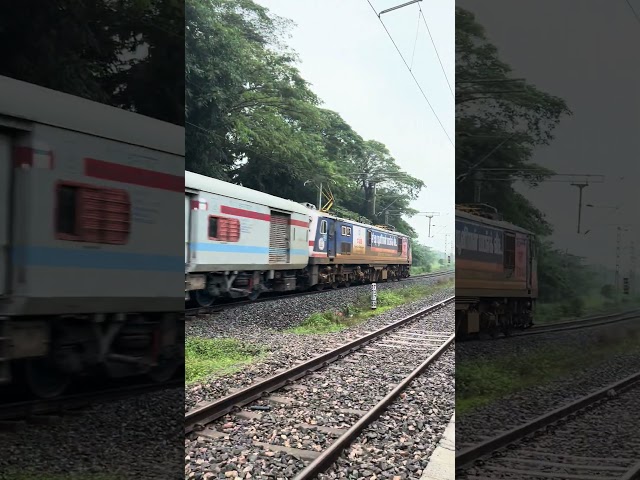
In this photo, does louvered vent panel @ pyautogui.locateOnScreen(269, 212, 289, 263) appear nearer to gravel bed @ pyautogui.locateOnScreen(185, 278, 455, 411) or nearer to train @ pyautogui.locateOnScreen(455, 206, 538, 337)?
gravel bed @ pyautogui.locateOnScreen(185, 278, 455, 411)

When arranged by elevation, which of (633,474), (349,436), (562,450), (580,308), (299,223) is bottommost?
(349,436)

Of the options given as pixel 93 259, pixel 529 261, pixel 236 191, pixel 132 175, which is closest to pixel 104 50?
pixel 132 175

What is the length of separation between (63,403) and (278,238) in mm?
3654

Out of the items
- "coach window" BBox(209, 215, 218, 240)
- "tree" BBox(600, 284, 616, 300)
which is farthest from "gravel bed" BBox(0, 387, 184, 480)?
"tree" BBox(600, 284, 616, 300)

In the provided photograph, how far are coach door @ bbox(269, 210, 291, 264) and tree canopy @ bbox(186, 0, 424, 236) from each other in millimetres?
307

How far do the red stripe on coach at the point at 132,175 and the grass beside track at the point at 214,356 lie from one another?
1.97 m

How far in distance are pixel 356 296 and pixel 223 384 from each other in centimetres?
323

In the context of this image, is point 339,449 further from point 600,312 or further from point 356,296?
point 356,296

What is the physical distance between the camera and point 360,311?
7.45 meters

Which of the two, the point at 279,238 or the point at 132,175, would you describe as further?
the point at 279,238

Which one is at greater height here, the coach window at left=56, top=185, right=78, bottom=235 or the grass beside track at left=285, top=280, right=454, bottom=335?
the coach window at left=56, top=185, right=78, bottom=235

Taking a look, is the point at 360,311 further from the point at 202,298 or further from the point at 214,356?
the point at 214,356

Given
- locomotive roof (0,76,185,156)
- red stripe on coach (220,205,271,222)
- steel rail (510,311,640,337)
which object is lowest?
steel rail (510,311,640,337)

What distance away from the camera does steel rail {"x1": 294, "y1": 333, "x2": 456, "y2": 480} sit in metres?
3.82
